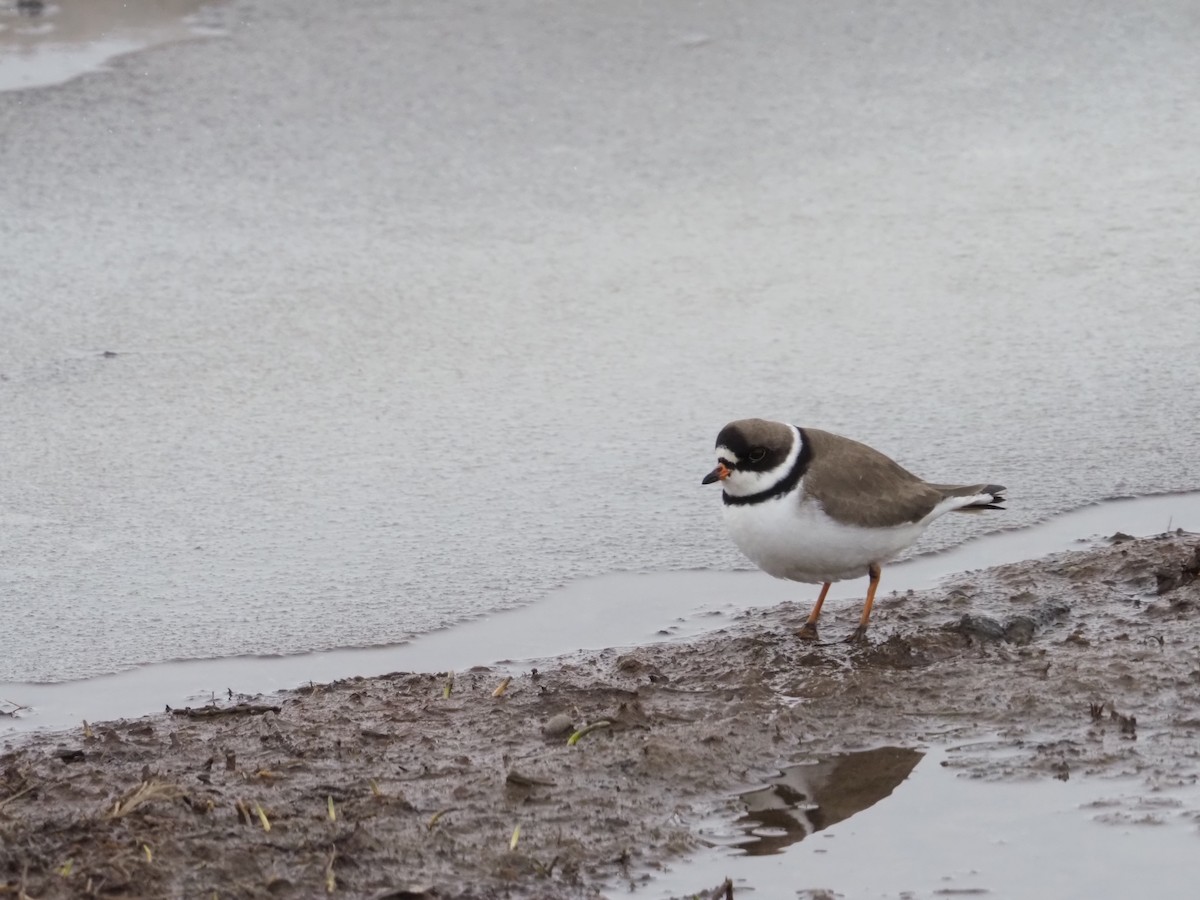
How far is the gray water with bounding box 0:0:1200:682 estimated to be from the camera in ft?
17.1

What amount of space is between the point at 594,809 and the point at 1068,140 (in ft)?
18.1

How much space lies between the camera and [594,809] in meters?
3.68

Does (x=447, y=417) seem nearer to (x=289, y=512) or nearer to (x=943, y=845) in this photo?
(x=289, y=512)

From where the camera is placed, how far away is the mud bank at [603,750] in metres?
3.41

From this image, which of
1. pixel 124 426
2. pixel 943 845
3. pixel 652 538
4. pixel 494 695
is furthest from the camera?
pixel 124 426

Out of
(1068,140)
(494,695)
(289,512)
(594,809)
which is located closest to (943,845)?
(594,809)

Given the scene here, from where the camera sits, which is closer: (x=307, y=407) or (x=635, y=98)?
(x=307, y=407)

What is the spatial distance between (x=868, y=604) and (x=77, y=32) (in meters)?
6.02

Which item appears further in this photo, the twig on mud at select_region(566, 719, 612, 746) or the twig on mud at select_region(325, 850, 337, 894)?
the twig on mud at select_region(566, 719, 612, 746)

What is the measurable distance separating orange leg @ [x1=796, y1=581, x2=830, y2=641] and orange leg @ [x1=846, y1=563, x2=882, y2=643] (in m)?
0.11

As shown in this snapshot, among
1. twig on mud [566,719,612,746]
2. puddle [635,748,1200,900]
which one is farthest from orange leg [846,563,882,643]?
twig on mud [566,719,612,746]

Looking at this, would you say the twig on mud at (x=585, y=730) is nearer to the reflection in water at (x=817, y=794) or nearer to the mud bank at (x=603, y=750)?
the mud bank at (x=603, y=750)

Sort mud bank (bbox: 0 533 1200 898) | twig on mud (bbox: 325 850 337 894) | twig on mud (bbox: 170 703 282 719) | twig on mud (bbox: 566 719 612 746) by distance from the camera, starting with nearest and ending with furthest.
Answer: twig on mud (bbox: 325 850 337 894) < mud bank (bbox: 0 533 1200 898) < twig on mud (bbox: 566 719 612 746) < twig on mud (bbox: 170 703 282 719)

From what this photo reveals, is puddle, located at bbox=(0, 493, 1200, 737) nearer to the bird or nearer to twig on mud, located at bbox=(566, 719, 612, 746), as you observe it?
the bird
